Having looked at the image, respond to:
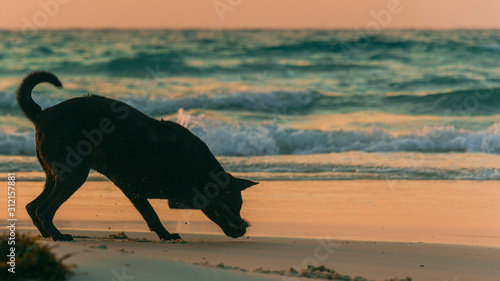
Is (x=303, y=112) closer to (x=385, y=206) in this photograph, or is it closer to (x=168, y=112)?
(x=168, y=112)

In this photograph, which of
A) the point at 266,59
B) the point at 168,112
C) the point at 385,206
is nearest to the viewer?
the point at 385,206

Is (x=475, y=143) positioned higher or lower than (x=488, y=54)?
lower

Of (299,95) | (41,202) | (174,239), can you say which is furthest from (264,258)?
(299,95)

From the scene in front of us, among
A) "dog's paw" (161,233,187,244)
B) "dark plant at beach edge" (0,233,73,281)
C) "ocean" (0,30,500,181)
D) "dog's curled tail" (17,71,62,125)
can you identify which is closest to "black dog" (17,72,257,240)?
"dog's curled tail" (17,71,62,125)

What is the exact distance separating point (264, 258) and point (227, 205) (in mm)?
1183

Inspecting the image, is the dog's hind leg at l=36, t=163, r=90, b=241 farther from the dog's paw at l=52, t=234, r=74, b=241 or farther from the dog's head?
the dog's head

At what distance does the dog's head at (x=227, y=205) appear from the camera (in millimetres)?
8586

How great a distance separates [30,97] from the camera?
831 centimetres

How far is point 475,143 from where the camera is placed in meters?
18.1

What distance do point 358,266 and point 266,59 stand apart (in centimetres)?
2867

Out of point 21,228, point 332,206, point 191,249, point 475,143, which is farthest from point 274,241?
point 475,143

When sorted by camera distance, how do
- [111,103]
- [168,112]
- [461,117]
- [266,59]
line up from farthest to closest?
[266,59] → [168,112] → [461,117] → [111,103]

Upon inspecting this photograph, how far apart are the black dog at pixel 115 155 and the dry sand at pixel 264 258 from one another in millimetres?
552

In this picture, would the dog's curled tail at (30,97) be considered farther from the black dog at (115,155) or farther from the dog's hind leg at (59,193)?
the dog's hind leg at (59,193)
